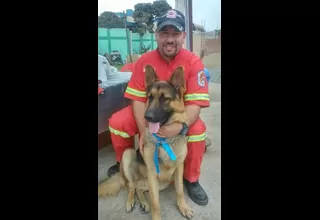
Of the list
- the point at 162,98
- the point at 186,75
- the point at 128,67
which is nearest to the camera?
the point at 162,98

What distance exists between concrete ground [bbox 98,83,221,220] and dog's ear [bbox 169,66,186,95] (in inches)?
10.4

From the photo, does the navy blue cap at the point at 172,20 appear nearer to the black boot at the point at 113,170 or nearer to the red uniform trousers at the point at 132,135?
the red uniform trousers at the point at 132,135

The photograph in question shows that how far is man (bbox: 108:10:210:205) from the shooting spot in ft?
5.08

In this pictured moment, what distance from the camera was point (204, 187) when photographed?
5.74 ft

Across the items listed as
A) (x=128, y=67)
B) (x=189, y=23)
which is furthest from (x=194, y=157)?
(x=189, y=23)

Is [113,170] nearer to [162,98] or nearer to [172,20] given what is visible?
[162,98]

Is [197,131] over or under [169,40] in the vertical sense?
under

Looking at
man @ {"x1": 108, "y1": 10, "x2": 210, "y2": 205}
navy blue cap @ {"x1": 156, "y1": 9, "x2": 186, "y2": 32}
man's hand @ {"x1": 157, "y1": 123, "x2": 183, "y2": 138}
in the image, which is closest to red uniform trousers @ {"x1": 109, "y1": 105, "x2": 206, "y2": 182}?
man @ {"x1": 108, "y1": 10, "x2": 210, "y2": 205}

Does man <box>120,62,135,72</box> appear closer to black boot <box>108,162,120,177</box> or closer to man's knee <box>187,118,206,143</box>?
man's knee <box>187,118,206,143</box>

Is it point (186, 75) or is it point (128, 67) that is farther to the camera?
point (128, 67)

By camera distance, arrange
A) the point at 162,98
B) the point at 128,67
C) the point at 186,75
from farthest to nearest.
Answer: the point at 128,67 → the point at 186,75 → the point at 162,98

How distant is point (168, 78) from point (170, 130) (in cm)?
31

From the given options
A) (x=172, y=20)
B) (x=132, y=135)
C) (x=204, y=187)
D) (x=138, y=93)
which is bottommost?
(x=204, y=187)

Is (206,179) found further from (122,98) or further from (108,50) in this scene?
(108,50)
